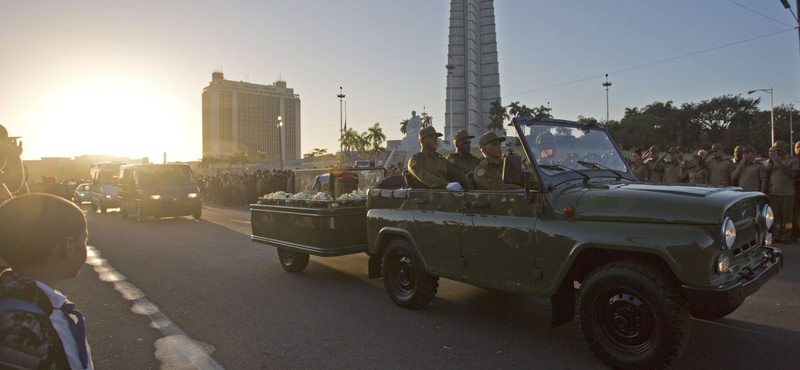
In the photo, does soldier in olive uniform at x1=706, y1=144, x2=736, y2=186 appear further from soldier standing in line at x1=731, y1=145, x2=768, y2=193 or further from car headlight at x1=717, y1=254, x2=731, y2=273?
car headlight at x1=717, y1=254, x2=731, y2=273

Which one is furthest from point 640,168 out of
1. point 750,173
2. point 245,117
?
point 245,117

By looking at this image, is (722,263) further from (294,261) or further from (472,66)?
(472,66)

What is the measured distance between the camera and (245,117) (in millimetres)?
124125

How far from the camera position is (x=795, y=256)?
8125 mm

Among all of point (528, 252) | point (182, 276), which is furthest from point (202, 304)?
point (528, 252)

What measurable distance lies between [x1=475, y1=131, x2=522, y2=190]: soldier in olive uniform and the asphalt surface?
4.64 ft

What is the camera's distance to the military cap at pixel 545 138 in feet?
14.9

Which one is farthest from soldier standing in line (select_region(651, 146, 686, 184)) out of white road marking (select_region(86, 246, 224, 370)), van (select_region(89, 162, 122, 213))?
van (select_region(89, 162, 122, 213))

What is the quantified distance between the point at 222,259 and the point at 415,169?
5093 millimetres

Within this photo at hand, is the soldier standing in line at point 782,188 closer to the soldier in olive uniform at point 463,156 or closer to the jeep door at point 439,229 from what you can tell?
the soldier in olive uniform at point 463,156

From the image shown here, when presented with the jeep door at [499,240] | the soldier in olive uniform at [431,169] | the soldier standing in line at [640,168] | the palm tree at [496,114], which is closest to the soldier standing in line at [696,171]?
the soldier standing in line at [640,168]

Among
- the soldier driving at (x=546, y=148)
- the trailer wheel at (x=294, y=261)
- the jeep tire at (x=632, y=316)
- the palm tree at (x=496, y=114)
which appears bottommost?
the trailer wheel at (x=294, y=261)

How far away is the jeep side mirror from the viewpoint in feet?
13.0

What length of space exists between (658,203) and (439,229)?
208 cm
